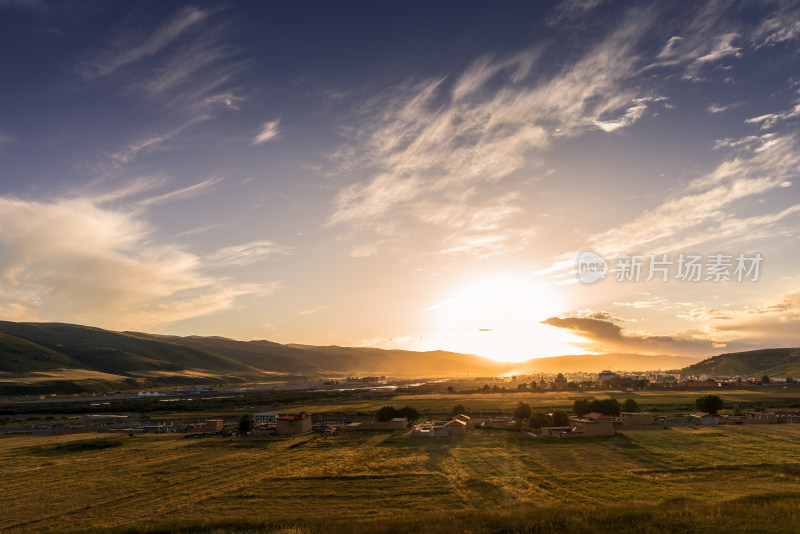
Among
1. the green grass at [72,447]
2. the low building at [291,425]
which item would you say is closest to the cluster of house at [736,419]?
the low building at [291,425]

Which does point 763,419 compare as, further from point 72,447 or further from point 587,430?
point 72,447

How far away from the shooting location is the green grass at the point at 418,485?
86.1 feet

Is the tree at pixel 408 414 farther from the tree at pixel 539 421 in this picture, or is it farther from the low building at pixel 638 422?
the low building at pixel 638 422

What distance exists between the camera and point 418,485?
37.5m

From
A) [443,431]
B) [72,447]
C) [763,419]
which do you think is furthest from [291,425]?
[763,419]

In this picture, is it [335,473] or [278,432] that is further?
[278,432]

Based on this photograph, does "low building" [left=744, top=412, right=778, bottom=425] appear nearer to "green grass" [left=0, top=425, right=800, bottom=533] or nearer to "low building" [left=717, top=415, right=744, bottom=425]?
"low building" [left=717, top=415, right=744, bottom=425]

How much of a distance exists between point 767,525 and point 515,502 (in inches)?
544

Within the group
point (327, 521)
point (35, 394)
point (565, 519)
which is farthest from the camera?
point (35, 394)

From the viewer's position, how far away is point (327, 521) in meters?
27.8

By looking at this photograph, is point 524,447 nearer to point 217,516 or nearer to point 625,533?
point 625,533

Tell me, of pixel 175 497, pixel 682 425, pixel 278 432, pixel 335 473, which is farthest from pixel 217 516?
pixel 682 425

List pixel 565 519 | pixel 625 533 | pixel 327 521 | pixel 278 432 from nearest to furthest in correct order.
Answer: pixel 625 533
pixel 565 519
pixel 327 521
pixel 278 432

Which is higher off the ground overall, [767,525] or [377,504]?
[767,525]
